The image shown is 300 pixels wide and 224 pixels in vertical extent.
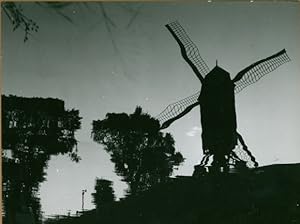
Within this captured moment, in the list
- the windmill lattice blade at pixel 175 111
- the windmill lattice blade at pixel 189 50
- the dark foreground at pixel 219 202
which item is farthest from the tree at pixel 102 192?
the windmill lattice blade at pixel 189 50

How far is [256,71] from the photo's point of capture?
2498mm

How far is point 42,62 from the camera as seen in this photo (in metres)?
2.49

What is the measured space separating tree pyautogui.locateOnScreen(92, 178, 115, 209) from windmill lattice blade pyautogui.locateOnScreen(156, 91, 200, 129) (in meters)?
0.36

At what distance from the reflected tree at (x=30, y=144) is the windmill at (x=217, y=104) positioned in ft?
1.48

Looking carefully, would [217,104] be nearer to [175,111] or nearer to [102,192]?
[175,111]

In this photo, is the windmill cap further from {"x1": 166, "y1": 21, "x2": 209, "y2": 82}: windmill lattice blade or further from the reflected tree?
the reflected tree

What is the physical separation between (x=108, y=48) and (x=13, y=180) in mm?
742

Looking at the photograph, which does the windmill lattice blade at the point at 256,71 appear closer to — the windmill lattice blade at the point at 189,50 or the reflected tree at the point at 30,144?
the windmill lattice blade at the point at 189,50

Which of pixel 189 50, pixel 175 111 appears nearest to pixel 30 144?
pixel 175 111

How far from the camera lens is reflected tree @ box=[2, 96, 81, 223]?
242 cm

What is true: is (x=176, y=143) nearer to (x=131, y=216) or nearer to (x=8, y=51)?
(x=131, y=216)

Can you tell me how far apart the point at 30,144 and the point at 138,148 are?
1.62 ft

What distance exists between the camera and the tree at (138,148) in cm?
247

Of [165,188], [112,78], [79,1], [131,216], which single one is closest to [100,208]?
[131,216]
